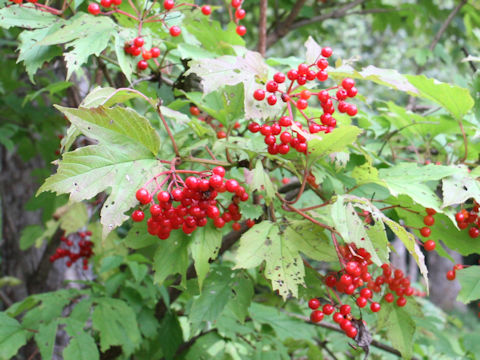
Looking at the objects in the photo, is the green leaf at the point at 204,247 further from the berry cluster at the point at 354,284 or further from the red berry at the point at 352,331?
the red berry at the point at 352,331

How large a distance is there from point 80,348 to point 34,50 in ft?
4.05

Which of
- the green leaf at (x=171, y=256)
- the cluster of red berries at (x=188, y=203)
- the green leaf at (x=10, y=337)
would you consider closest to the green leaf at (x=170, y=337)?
the green leaf at (x=10, y=337)

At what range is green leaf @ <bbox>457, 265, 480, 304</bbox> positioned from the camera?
4.60 feet

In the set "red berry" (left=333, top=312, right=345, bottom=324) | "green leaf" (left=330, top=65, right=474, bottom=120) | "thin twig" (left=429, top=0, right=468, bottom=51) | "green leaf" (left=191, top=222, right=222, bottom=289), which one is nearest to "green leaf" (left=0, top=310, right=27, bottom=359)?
"green leaf" (left=191, top=222, right=222, bottom=289)

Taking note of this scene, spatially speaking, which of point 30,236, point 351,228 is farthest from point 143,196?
point 30,236

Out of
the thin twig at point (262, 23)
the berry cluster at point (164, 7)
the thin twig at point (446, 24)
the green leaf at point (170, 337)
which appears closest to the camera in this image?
the berry cluster at point (164, 7)

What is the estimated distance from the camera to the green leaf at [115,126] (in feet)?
3.80

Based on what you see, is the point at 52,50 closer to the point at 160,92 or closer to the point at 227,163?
the point at 160,92

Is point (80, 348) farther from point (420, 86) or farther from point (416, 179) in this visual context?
point (420, 86)

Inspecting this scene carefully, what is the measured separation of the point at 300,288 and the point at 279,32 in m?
2.10

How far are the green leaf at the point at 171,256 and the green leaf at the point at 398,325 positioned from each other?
820 millimetres

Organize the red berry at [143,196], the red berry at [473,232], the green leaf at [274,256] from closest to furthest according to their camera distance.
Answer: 1. the red berry at [143,196]
2. the green leaf at [274,256]
3. the red berry at [473,232]

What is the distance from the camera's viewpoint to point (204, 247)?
1332 mm

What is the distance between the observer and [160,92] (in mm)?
1908
